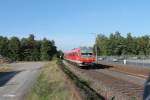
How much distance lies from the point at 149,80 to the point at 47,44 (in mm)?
170337

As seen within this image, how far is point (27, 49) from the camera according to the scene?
582 feet

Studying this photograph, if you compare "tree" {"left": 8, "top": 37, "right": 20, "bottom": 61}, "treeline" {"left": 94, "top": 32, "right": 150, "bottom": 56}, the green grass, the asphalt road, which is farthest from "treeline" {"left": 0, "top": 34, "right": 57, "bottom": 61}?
the green grass

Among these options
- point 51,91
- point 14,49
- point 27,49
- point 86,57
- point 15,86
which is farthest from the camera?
point 27,49

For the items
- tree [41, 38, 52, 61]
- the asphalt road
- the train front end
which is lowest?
the asphalt road

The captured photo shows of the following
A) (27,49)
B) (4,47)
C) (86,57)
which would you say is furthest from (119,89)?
(4,47)

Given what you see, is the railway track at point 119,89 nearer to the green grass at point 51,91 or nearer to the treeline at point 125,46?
the green grass at point 51,91

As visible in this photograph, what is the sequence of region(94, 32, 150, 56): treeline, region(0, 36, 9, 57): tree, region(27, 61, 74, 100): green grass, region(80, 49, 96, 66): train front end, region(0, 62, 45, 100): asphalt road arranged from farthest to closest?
region(0, 36, 9, 57): tree, region(94, 32, 150, 56): treeline, region(80, 49, 96, 66): train front end, region(0, 62, 45, 100): asphalt road, region(27, 61, 74, 100): green grass

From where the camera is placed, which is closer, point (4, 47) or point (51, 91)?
point (51, 91)

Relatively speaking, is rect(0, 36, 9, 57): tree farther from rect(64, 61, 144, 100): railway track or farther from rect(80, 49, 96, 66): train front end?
rect(64, 61, 144, 100): railway track

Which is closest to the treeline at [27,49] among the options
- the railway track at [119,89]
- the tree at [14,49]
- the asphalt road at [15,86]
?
the tree at [14,49]

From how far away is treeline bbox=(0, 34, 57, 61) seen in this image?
17250cm

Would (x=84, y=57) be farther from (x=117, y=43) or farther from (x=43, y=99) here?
(x=117, y=43)

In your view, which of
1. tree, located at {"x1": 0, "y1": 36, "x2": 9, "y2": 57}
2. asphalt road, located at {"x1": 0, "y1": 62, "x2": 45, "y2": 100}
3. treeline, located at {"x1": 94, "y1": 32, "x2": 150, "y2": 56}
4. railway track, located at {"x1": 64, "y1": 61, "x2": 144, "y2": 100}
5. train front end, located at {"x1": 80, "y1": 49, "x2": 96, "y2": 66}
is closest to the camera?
railway track, located at {"x1": 64, "y1": 61, "x2": 144, "y2": 100}

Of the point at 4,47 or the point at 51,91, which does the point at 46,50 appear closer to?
the point at 4,47
